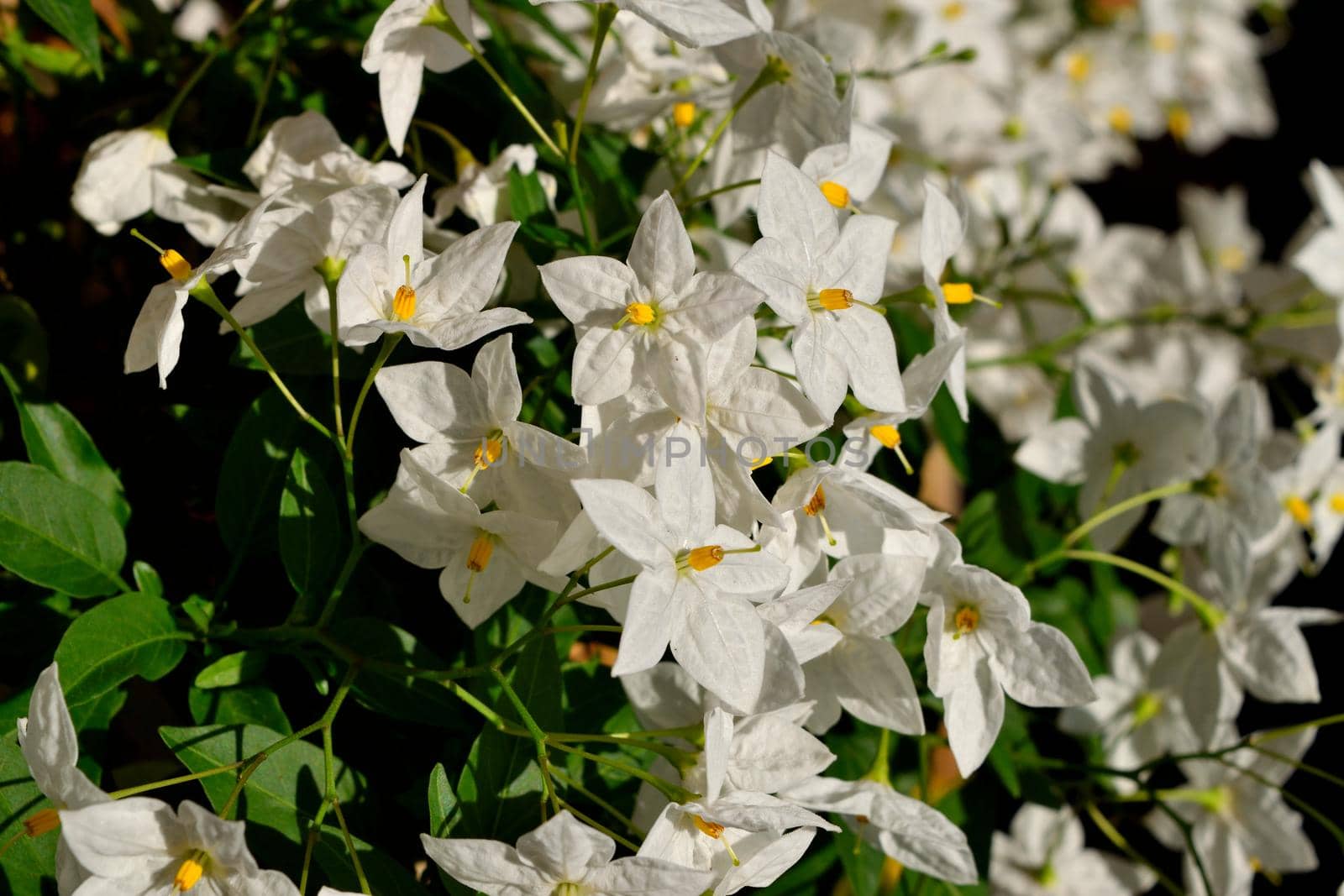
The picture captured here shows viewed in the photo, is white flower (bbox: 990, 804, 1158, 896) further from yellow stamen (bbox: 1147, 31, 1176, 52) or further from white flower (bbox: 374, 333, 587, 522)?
yellow stamen (bbox: 1147, 31, 1176, 52)

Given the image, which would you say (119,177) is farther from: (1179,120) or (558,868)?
(1179,120)

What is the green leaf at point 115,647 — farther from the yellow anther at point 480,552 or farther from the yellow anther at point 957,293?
the yellow anther at point 957,293

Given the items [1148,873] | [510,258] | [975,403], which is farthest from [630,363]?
[1148,873]

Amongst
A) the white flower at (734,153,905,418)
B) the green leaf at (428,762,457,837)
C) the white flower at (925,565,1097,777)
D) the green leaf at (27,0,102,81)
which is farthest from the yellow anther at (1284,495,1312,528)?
the green leaf at (27,0,102,81)

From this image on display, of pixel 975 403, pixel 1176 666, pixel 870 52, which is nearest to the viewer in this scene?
pixel 1176 666

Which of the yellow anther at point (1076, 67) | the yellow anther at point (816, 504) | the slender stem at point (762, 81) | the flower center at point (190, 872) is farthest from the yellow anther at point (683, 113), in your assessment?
the yellow anther at point (1076, 67)

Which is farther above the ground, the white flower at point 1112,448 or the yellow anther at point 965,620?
the yellow anther at point 965,620

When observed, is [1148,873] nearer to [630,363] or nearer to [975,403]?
[975,403]
